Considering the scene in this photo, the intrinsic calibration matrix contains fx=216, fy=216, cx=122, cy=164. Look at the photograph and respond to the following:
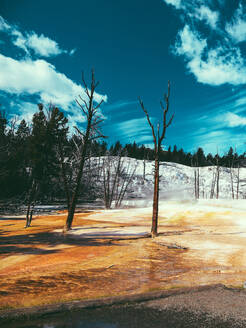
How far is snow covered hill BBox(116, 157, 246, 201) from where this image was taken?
219ft

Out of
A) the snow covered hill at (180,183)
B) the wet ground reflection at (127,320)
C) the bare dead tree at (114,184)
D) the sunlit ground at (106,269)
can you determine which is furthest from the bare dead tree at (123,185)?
the wet ground reflection at (127,320)

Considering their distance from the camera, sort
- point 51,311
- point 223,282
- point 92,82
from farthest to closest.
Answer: point 92,82 → point 223,282 → point 51,311

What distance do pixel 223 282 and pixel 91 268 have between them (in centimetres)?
346

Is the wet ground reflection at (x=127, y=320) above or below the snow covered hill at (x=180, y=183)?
below

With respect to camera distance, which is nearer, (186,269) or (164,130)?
(186,269)

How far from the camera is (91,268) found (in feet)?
20.4

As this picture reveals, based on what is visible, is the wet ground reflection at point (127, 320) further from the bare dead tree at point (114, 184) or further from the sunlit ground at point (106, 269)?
the bare dead tree at point (114, 184)

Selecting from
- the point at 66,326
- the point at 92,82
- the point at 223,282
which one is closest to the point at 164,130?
the point at 92,82

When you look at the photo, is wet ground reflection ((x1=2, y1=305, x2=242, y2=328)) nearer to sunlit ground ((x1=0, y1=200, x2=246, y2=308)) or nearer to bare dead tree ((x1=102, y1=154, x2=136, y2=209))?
sunlit ground ((x1=0, y1=200, x2=246, y2=308))

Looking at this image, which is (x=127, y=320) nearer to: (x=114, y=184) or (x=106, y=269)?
(x=106, y=269)

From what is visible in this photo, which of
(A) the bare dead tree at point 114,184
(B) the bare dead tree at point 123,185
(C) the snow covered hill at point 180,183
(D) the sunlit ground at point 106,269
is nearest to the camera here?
(D) the sunlit ground at point 106,269

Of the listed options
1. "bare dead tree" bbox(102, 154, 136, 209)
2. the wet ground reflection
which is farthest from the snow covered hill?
the wet ground reflection

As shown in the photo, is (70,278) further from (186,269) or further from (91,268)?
(186,269)

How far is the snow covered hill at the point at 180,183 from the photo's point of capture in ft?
219
